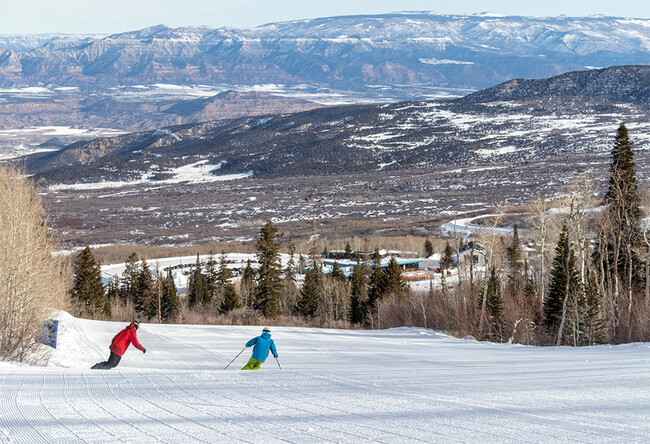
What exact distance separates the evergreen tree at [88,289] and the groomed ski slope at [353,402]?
34.1 m

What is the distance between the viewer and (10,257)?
22734 millimetres

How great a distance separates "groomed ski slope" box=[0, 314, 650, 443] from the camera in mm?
8125

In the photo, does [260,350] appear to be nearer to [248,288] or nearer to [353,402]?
[353,402]

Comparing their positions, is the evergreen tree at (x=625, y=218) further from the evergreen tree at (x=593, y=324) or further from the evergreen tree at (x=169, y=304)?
the evergreen tree at (x=169, y=304)

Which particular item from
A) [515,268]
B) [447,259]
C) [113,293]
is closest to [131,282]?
[113,293]

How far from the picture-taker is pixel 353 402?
10133mm

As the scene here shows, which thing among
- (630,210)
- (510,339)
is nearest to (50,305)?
(510,339)

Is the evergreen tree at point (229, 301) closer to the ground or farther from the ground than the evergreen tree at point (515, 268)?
closer to the ground

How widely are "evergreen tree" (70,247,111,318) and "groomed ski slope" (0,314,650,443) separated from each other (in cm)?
3411

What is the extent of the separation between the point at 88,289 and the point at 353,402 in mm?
43096

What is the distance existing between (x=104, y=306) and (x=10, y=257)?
28.2 metres

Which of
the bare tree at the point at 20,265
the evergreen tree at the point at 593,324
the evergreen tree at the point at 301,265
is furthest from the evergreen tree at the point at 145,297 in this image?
the evergreen tree at the point at 593,324

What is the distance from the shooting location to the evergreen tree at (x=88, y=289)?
48.3 metres

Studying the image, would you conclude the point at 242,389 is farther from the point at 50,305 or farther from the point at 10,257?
the point at 50,305
